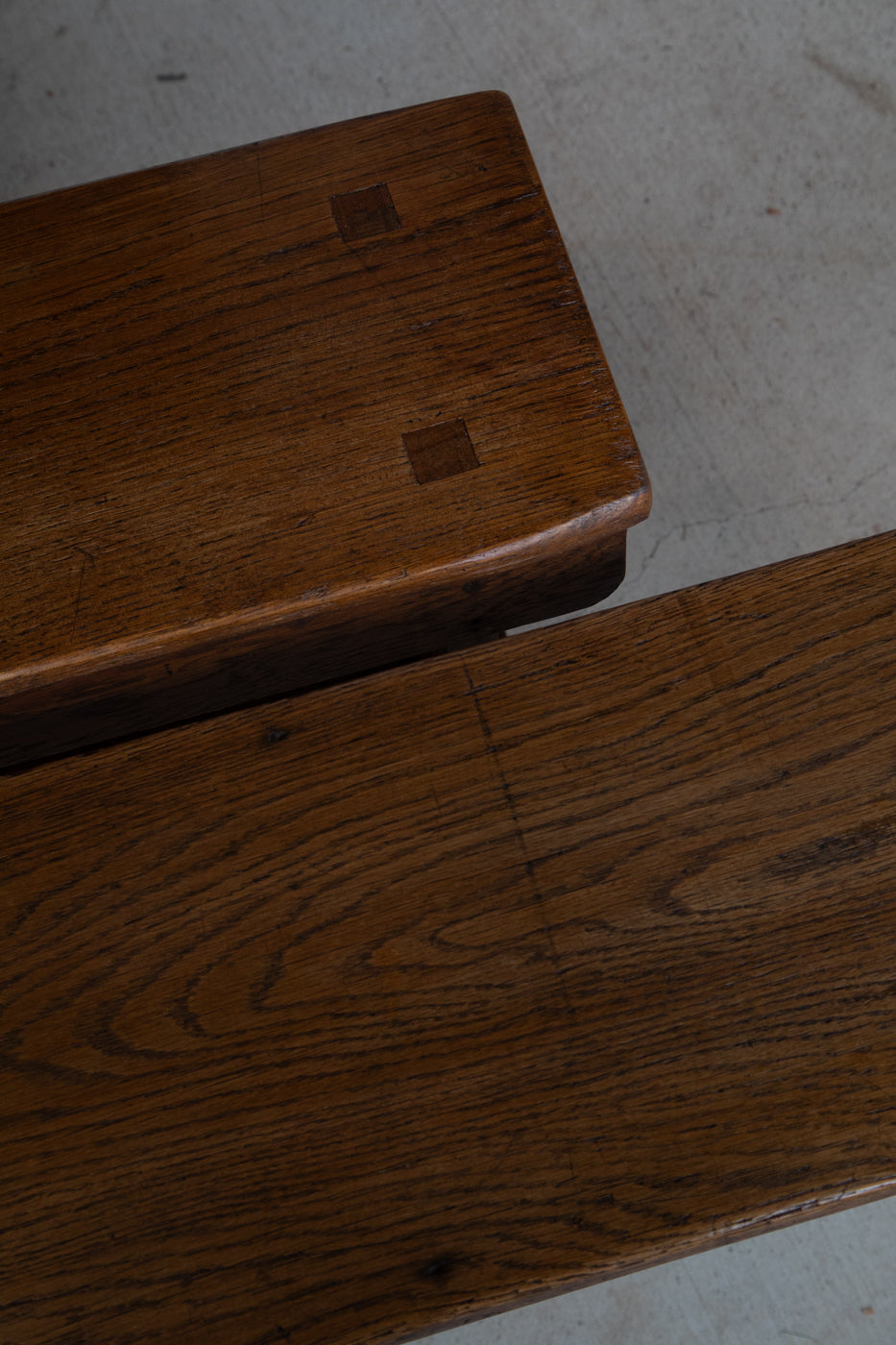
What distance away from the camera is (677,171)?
65.5 inches

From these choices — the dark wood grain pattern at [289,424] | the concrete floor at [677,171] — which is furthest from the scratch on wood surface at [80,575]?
the concrete floor at [677,171]

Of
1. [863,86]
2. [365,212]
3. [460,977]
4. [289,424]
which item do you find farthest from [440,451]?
[863,86]

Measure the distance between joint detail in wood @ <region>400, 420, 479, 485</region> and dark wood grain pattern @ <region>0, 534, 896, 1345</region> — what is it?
159 millimetres

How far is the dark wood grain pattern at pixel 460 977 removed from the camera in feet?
2.05

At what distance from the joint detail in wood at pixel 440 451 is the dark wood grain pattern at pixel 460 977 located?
16 centimetres

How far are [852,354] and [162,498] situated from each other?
3.70 ft

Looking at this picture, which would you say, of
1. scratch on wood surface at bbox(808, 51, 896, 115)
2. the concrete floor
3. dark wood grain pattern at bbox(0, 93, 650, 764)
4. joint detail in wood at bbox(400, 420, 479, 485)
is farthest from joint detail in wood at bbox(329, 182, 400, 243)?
scratch on wood surface at bbox(808, 51, 896, 115)

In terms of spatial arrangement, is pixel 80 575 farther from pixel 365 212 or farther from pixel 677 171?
pixel 677 171

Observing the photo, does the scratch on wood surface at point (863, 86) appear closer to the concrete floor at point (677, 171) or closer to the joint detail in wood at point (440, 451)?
the concrete floor at point (677, 171)

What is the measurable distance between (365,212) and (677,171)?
919mm

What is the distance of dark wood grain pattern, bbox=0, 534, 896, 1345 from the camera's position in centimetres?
62

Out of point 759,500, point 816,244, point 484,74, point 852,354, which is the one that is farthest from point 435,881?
point 484,74

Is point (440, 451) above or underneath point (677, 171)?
above

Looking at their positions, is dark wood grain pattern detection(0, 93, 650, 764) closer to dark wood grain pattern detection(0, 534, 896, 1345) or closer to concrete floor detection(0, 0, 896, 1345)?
dark wood grain pattern detection(0, 534, 896, 1345)
